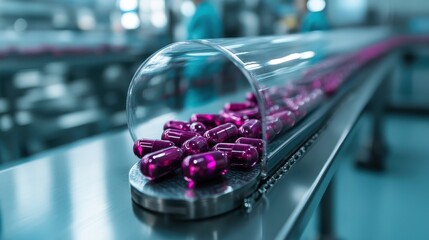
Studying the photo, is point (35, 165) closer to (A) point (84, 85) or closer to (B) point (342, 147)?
(B) point (342, 147)

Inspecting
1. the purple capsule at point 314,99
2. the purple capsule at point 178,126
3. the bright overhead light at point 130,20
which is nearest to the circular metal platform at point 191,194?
the purple capsule at point 178,126

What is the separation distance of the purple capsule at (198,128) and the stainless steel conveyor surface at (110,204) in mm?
167

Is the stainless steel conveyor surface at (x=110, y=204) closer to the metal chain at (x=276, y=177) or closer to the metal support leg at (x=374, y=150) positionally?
the metal chain at (x=276, y=177)

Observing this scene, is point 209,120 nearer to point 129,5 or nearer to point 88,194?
point 88,194

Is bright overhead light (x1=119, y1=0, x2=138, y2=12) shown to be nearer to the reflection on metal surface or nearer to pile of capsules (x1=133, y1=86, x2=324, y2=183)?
pile of capsules (x1=133, y1=86, x2=324, y2=183)

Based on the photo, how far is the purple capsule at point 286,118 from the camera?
895 millimetres

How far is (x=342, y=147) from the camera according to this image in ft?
3.24

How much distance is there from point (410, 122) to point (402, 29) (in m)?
1.34

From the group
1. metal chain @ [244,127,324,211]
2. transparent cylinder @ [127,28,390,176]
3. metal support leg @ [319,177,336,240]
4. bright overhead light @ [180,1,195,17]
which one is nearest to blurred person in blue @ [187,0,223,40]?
transparent cylinder @ [127,28,390,176]

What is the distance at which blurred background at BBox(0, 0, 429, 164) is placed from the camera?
2.77 metres

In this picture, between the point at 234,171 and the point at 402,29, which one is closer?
the point at 234,171

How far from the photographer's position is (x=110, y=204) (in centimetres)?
66

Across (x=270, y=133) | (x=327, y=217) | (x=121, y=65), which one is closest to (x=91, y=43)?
(x=121, y=65)

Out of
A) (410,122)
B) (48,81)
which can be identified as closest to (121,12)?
(48,81)
